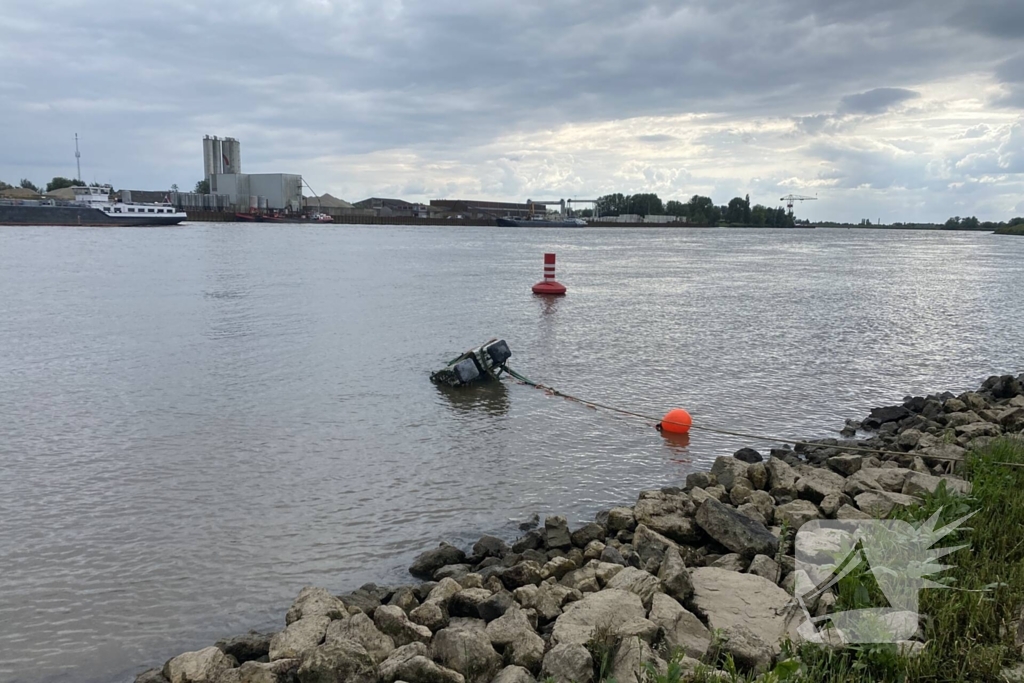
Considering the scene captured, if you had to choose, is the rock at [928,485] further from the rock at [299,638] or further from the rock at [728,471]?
the rock at [299,638]

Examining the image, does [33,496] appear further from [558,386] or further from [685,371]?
[685,371]

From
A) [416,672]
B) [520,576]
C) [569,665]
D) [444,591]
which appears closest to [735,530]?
[520,576]

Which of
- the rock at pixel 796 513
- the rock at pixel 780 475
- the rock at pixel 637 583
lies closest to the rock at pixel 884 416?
the rock at pixel 780 475

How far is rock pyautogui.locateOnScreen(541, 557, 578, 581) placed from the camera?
6.92 m

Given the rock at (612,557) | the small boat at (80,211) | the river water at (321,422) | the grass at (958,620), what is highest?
the small boat at (80,211)

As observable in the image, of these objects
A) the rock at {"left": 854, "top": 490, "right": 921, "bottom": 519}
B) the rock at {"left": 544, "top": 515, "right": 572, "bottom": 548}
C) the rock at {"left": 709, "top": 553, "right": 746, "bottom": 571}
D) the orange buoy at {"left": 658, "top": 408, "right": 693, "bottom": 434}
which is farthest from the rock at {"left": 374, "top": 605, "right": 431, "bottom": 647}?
the orange buoy at {"left": 658, "top": 408, "right": 693, "bottom": 434}

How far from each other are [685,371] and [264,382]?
966 cm

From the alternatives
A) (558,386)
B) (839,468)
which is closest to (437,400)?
(558,386)

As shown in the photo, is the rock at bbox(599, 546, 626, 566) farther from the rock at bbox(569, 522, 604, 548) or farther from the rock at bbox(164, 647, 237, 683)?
the rock at bbox(164, 647, 237, 683)

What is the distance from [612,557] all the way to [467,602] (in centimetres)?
156

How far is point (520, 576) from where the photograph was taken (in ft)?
22.5

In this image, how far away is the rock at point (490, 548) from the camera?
775cm

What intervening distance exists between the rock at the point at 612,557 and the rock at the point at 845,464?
435cm

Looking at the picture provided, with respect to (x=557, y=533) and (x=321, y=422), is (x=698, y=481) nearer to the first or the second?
(x=557, y=533)
